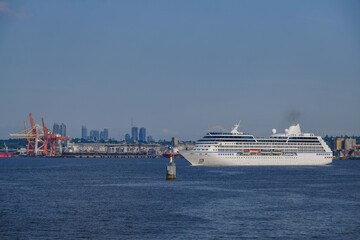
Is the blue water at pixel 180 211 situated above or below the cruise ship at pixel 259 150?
below

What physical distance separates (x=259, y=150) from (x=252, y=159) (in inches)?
107

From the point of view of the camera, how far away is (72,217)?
4134cm

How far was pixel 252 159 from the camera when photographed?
11288 centimetres

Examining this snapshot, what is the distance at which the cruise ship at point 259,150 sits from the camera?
109 metres

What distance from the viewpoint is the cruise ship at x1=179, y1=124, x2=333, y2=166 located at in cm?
10894

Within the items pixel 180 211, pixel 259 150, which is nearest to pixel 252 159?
pixel 259 150

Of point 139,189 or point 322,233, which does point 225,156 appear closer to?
point 139,189

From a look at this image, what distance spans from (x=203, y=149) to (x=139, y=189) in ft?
153

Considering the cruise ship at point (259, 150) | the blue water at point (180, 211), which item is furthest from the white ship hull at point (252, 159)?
the blue water at point (180, 211)

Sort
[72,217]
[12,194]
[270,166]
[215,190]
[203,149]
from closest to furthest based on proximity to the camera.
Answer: [72,217], [12,194], [215,190], [203,149], [270,166]

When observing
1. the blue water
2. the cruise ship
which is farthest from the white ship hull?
the blue water

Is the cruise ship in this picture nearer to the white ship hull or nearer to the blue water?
the white ship hull

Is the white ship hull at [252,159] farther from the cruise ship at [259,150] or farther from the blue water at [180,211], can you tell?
the blue water at [180,211]

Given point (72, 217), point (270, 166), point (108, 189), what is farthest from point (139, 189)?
point (270, 166)
